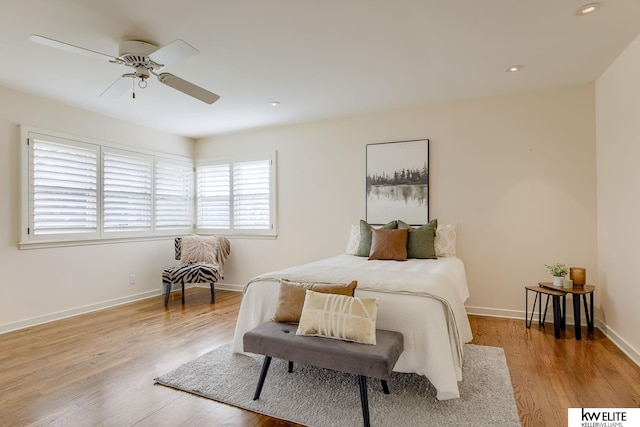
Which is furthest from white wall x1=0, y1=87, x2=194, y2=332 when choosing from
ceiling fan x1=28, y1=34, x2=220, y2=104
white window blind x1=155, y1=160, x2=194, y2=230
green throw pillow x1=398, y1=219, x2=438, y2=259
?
green throw pillow x1=398, y1=219, x2=438, y2=259

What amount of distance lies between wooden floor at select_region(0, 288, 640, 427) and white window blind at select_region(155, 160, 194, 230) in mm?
1789

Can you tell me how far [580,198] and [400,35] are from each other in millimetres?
2638

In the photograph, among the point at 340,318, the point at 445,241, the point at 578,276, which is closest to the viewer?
the point at 340,318

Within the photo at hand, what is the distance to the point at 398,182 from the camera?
433 cm

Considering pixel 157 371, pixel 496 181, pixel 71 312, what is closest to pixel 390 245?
pixel 496 181

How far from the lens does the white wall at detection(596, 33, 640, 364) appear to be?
2.67 m

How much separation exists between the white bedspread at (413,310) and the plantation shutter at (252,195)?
249 cm

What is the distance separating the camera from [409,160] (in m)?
4.27

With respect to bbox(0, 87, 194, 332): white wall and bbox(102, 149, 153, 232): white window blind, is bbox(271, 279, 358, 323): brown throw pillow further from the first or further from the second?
bbox(102, 149, 153, 232): white window blind

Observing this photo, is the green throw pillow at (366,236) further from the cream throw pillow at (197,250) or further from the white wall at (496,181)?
the cream throw pillow at (197,250)

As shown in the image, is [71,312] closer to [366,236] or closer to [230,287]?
[230,287]

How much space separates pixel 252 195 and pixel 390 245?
8.49 feet

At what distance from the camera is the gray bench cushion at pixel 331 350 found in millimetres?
1802

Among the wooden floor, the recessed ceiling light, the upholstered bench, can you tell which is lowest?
the wooden floor
